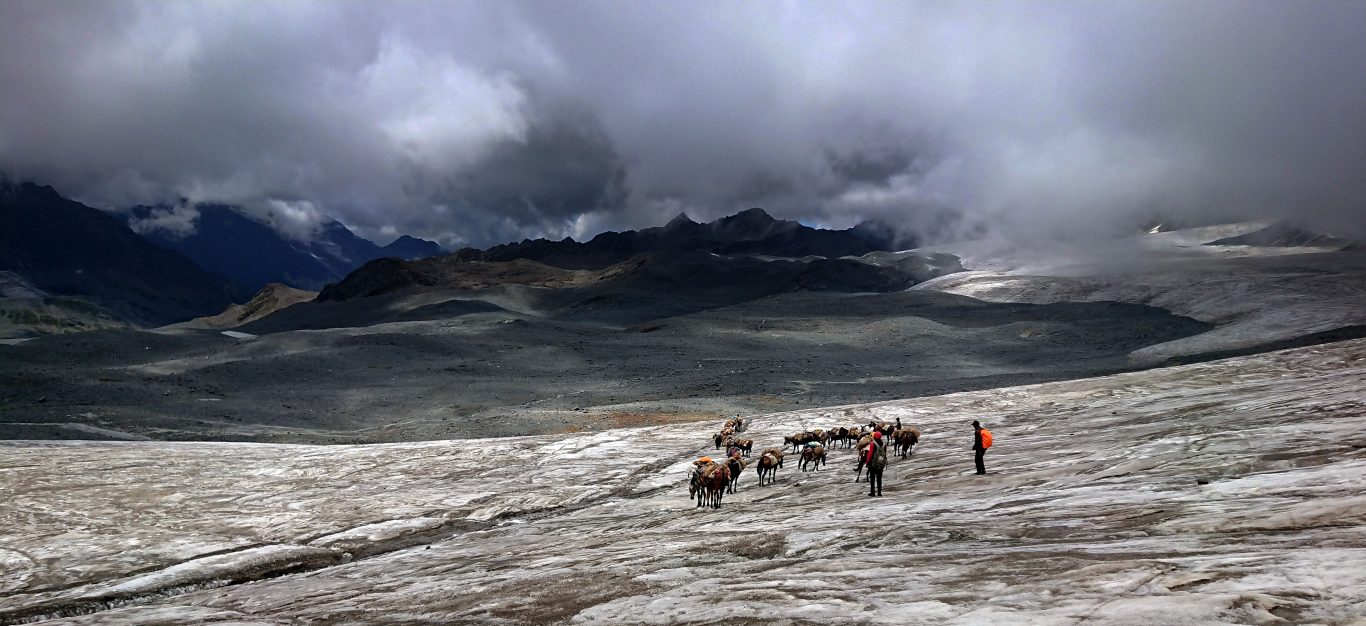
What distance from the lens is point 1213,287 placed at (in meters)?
126

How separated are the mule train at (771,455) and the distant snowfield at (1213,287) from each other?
53744 millimetres

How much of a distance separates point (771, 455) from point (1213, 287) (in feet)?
431

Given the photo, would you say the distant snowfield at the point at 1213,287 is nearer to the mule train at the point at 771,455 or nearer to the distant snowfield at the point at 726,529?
the mule train at the point at 771,455

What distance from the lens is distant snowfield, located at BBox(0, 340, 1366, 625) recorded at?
31.5 ft

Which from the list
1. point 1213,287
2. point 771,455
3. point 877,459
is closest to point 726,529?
point 877,459

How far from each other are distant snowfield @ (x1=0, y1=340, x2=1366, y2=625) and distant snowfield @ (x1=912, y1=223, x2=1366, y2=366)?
60.0 meters

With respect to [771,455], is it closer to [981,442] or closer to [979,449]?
[979,449]

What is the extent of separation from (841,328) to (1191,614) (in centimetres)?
11583

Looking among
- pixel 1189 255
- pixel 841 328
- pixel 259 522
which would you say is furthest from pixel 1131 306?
pixel 259 522

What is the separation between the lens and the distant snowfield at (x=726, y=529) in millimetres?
9594

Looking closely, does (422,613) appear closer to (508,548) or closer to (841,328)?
(508,548)

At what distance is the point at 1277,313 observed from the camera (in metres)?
92.1

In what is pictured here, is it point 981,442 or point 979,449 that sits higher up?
point 981,442

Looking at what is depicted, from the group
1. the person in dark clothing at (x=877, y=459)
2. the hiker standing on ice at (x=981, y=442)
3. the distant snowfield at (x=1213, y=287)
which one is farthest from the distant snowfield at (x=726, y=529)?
the distant snowfield at (x=1213, y=287)
